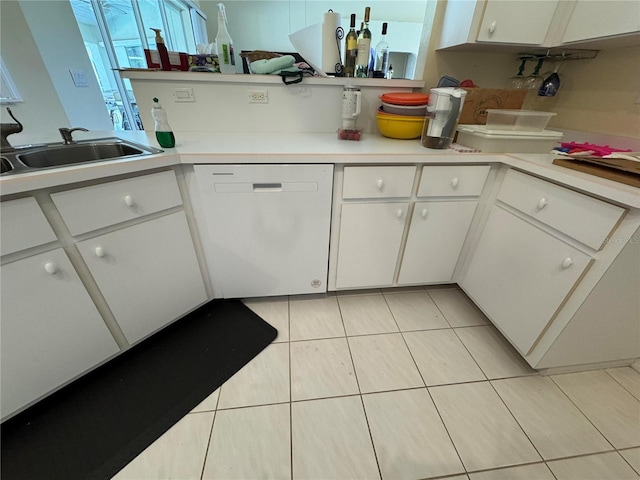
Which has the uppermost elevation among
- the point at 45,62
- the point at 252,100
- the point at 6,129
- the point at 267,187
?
the point at 45,62

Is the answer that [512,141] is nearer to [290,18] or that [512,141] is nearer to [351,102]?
[351,102]

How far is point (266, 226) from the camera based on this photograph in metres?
1.18

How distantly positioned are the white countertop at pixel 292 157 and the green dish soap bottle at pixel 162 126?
0.14ft

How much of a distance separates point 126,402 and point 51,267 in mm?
612

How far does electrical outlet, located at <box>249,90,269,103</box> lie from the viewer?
4.82ft

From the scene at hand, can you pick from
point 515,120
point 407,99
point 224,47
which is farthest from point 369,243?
point 224,47

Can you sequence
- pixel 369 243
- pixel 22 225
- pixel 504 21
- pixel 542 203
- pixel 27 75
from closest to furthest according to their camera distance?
pixel 22 225, pixel 542 203, pixel 504 21, pixel 369 243, pixel 27 75

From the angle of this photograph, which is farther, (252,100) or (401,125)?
(252,100)

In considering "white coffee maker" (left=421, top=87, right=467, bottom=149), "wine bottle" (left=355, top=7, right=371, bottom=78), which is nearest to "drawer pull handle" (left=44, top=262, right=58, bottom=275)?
"white coffee maker" (left=421, top=87, right=467, bottom=149)

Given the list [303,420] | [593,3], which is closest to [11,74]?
[303,420]

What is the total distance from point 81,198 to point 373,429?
132 cm

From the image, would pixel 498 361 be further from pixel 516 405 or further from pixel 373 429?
pixel 373 429

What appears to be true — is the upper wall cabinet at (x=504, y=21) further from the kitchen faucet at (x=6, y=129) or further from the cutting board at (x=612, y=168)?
the kitchen faucet at (x=6, y=129)

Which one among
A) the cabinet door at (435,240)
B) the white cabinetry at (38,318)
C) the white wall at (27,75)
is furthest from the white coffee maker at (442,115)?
the white wall at (27,75)
